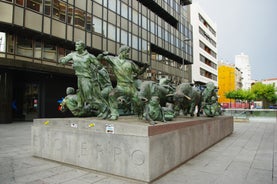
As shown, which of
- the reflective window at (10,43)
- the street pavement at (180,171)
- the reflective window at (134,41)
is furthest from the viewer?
the reflective window at (134,41)

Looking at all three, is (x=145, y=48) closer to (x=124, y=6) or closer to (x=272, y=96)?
(x=124, y=6)

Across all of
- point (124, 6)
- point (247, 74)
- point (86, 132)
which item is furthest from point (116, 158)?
point (247, 74)

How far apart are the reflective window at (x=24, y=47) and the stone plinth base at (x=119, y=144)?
496 inches

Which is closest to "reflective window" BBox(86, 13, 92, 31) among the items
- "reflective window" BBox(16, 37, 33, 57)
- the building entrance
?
→ "reflective window" BBox(16, 37, 33, 57)

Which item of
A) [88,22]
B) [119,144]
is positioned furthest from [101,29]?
[119,144]

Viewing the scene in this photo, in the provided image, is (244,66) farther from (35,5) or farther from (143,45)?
(35,5)

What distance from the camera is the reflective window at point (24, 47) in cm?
1678

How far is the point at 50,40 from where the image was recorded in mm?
18344

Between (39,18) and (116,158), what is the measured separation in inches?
628

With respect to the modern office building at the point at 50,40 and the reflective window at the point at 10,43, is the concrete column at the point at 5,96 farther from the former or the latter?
the reflective window at the point at 10,43

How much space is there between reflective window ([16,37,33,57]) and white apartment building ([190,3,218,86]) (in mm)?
33873

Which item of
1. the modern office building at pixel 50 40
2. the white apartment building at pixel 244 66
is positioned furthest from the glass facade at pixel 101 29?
the white apartment building at pixel 244 66

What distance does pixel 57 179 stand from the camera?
449 centimetres

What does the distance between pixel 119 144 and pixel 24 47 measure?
15.9 m
